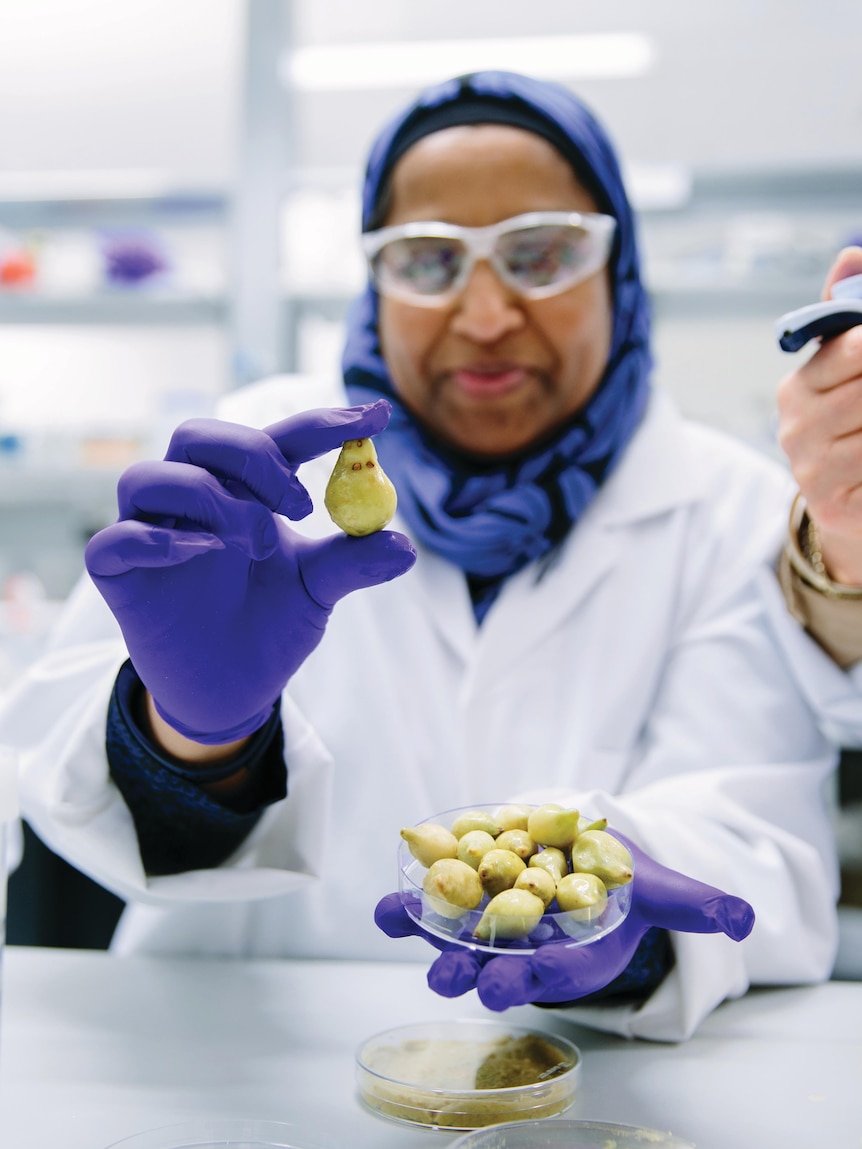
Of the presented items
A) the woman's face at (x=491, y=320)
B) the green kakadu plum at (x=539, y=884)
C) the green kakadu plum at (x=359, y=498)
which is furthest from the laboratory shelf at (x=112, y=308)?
the green kakadu plum at (x=539, y=884)

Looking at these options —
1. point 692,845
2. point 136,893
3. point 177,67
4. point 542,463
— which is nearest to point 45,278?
point 177,67

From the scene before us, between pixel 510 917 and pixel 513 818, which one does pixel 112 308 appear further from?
pixel 510 917

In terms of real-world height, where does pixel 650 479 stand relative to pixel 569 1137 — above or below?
above

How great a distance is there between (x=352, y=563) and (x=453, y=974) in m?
0.31

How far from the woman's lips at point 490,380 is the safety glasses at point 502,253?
0.09 m

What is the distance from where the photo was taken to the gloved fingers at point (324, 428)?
782 mm

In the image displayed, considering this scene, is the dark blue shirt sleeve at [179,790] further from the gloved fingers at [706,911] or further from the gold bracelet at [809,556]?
the gold bracelet at [809,556]

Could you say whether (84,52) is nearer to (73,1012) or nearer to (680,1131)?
(73,1012)

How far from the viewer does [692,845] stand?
1.05 metres

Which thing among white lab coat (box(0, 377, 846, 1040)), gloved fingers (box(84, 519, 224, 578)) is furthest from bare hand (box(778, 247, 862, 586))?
gloved fingers (box(84, 519, 224, 578))

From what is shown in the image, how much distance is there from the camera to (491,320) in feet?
4.35

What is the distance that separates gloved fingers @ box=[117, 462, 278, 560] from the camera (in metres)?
0.75

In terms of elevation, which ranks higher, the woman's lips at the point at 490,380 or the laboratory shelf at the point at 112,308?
the laboratory shelf at the point at 112,308

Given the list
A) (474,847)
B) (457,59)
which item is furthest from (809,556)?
(457,59)
